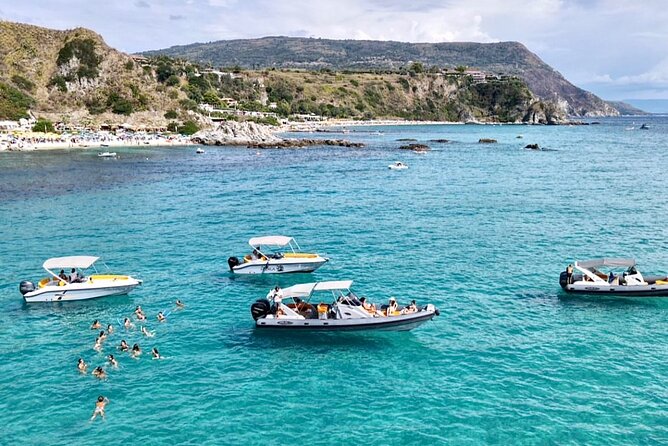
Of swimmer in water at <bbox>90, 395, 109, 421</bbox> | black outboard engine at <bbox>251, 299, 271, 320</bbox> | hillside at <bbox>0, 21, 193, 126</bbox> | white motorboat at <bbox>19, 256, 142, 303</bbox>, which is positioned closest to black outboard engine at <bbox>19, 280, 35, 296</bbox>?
white motorboat at <bbox>19, 256, 142, 303</bbox>

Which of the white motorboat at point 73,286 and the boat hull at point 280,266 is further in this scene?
the boat hull at point 280,266

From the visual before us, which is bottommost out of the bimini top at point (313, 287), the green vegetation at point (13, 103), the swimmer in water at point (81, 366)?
the swimmer in water at point (81, 366)

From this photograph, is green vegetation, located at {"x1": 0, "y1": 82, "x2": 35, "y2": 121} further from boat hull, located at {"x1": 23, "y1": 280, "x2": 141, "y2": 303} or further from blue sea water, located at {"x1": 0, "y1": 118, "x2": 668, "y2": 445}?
boat hull, located at {"x1": 23, "y1": 280, "x2": 141, "y2": 303}

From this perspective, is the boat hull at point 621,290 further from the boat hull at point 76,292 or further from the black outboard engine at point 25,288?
the black outboard engine at point 25,288

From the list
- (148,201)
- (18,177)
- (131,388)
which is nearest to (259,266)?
(131,388)

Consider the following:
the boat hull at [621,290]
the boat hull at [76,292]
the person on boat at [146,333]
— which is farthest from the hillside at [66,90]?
the boat hull at [621,290]

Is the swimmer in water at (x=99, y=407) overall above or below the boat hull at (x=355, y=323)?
below

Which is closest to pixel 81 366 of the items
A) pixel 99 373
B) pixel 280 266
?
pixel 99 373

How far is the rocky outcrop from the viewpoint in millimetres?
167488

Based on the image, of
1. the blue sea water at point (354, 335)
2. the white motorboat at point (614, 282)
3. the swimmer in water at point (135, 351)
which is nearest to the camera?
the blue sea water at point (354, 335)

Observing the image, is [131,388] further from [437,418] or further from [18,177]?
[18,177]

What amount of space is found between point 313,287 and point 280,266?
11.9 m

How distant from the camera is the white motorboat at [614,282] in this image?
38.9m

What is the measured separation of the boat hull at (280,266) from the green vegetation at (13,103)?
155 metres
